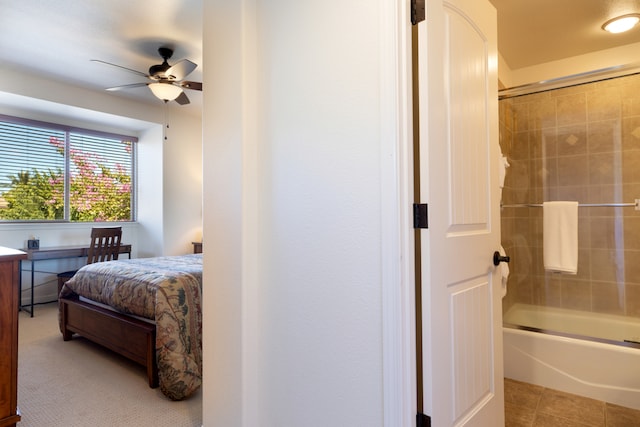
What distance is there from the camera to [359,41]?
4.08ft

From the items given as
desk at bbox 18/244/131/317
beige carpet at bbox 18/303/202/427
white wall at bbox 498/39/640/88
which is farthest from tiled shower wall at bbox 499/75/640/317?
desk at bbox 18/244/131/317

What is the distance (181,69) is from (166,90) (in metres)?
0.39

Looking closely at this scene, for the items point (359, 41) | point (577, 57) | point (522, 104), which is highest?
point (577, 57)

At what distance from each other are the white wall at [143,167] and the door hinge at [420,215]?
4.65 meters

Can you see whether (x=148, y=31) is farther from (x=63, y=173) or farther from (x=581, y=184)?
(x=581, y=184)

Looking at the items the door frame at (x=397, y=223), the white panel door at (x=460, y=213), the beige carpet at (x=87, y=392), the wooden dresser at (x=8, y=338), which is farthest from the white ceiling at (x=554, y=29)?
the beige carpet at (x=87, y=392)

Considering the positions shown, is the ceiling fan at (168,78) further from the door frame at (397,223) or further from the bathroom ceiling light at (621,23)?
the bathroom ceiling light at (621,23)

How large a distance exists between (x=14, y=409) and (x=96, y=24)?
9.21 ft

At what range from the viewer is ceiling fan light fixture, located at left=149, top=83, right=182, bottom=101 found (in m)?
3.23

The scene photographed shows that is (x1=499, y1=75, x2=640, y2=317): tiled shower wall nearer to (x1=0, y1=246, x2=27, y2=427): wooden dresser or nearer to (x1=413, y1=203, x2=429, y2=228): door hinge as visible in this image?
(x1=413, y1=203, x2=429, y2=228): door hinge

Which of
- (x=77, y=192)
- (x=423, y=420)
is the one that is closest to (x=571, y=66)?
(x=423, y=420)

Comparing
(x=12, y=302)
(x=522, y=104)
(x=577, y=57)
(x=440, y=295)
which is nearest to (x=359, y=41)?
(x=440, y=295)

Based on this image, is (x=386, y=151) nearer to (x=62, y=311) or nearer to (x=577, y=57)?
(x=577, y=57)

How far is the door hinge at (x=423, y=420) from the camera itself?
3.86 ft
